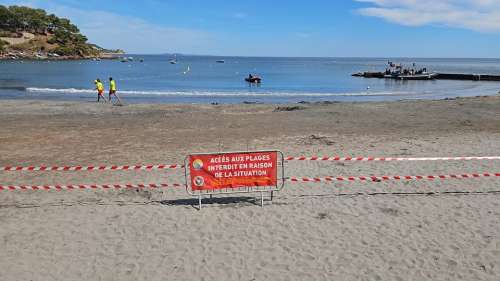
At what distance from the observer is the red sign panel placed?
852cm

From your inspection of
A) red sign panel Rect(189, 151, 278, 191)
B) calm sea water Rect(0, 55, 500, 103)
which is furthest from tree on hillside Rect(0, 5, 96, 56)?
red sign panel Rect(189, 151, 278, 191)

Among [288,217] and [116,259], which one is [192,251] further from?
[288,217]

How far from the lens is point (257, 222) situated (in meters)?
8.09

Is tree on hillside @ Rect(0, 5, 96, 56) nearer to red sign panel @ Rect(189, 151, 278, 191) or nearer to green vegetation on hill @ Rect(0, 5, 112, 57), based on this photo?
green vegetation on hill @ Rect(0, 5, 112, 57)

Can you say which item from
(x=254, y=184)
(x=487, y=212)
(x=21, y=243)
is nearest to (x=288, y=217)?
(x=254, y=184)

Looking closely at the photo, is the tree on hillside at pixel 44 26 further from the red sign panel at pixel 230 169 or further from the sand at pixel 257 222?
the red sign panel at pixel 230 169

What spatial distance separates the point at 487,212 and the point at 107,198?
8299 millimetres

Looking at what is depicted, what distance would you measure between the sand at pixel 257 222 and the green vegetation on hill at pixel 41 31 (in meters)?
172

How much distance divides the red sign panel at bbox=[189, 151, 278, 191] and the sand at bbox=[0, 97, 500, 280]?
22.9 inches

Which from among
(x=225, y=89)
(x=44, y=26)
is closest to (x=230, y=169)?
(x=225, y=89)

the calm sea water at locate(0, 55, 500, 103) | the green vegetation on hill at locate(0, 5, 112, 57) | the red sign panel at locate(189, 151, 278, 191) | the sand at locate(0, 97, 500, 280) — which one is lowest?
the sand at locate(0, 97, 500, 280)

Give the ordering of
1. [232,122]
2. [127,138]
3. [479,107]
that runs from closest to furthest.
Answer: [127,138], [232,122], [479,107]

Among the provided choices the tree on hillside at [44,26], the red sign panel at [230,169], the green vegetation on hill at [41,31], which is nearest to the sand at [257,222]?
the red sign panel at [230,169]

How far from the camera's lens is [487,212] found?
850cm
